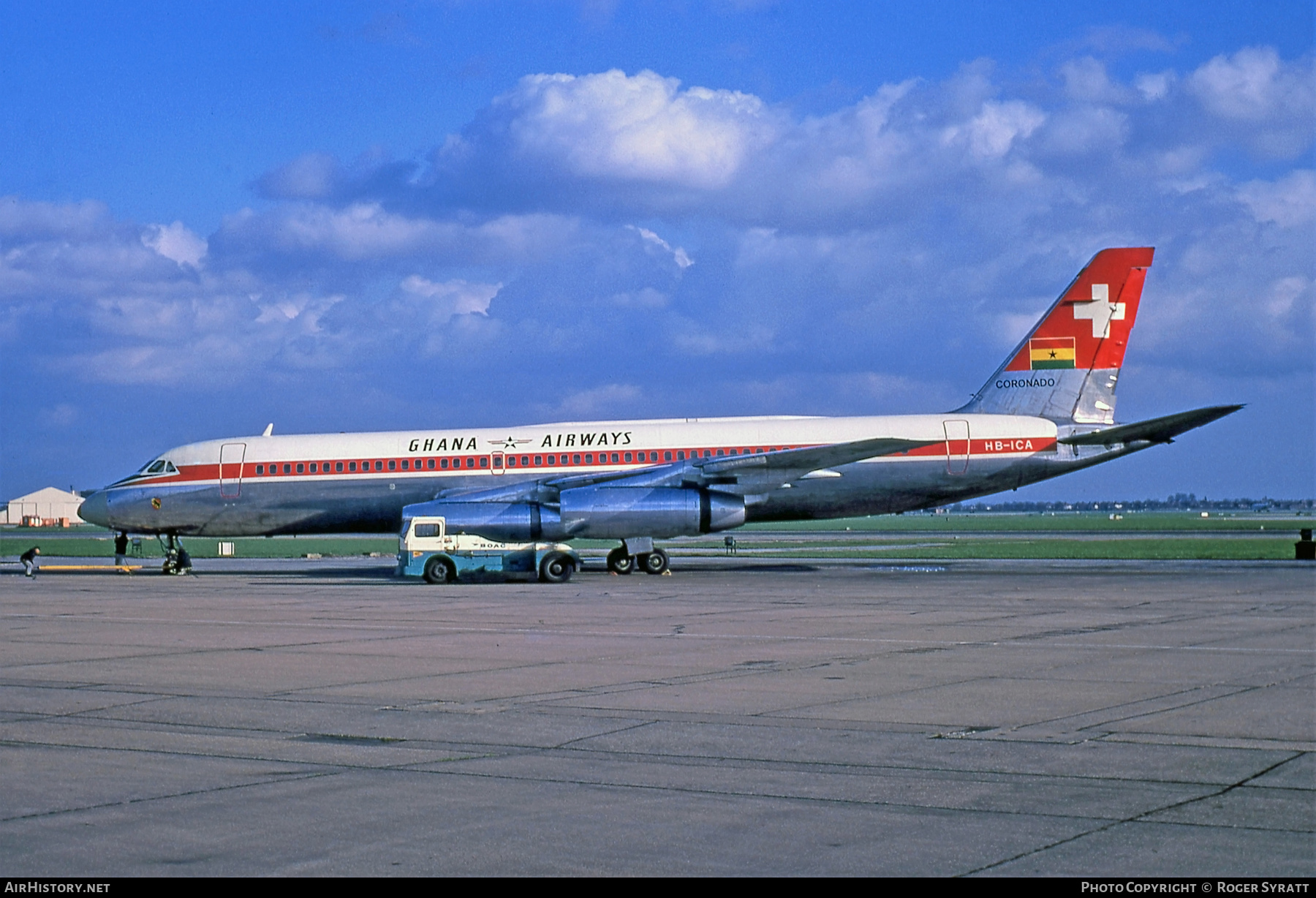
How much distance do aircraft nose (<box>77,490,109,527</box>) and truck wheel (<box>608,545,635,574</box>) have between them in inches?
582

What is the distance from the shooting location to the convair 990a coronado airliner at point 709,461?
33969 millimetres

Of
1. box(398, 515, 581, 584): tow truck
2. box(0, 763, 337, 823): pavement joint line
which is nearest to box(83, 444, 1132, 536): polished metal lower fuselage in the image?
box(398, 515, 581, 584): tow truck

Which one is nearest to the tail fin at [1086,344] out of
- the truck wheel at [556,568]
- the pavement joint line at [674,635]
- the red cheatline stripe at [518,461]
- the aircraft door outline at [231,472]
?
the red cheatline stripe at [518,461]

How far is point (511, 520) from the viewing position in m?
32.1

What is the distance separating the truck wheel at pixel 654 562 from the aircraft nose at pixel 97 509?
15628mm

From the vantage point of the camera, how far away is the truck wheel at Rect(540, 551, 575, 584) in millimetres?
31672

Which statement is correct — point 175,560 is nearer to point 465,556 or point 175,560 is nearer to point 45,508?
point 465,556

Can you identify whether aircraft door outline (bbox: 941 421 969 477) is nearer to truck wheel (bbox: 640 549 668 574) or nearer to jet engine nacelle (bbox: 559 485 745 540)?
jet engine nacelle (bbox: 559 485 745 540)

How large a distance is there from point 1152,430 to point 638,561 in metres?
13.7

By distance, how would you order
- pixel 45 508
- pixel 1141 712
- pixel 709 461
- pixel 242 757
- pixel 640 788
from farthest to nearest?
pixel 45 508 → pixel 709 461 → pixel 1141 712 → pixel 242 757 → pixel 640 788

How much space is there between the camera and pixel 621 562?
3491cm

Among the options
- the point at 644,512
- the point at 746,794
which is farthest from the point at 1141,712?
the point at 644,512

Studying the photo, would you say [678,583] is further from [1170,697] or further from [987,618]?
[1170,697]

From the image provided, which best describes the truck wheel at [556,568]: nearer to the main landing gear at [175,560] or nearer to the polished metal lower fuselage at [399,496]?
the polished metal lower fuselage at [399,496]
